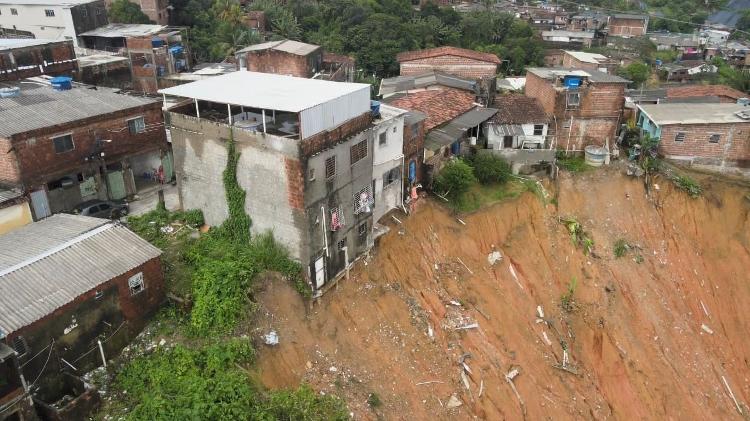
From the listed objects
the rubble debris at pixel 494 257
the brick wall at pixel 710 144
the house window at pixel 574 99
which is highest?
the house window at pixel 574 99

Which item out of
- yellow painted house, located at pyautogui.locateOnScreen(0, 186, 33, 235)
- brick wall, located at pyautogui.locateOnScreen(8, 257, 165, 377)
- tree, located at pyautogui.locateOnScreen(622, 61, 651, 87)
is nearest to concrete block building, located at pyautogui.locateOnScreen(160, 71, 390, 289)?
brick wall, located at pyautogui.locateOnScreen(8, 257, 165, 377)

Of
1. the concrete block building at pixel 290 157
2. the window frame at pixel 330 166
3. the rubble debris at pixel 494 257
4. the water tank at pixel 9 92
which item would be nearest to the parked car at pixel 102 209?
the concrete block building at pixel 290 157

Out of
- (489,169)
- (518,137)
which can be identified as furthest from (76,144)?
(518,137)

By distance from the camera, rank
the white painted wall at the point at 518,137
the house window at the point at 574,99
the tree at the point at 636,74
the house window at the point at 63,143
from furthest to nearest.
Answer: the tree at the point at 636,74 → the house window at the point at 574,99 → the white painted wall at the point at 518,137 → the house window at the point at 63,143

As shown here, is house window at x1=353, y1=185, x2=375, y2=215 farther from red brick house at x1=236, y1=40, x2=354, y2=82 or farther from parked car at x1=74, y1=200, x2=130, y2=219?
red brick house at x1=236, y1=40, x2=354, y2=82

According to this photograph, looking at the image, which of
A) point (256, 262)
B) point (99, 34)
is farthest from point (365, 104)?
point (99, 34)

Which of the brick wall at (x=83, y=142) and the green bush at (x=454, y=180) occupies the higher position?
the brick wall at (x=83, y=142)

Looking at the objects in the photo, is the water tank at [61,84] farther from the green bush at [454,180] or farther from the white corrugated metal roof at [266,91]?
the green bush at [454,180]

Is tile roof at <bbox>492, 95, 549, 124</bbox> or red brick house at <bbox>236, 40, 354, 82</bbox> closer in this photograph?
tile roof at <bbox>492, 95, 549, 124</bbox>
